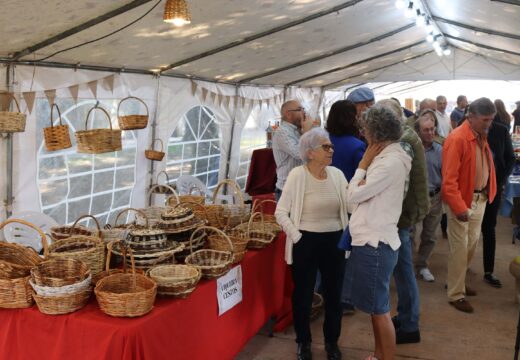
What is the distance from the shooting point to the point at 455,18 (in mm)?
6098

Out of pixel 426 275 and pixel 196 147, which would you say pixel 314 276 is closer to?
pixel 426 275

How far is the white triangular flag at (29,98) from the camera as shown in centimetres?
321

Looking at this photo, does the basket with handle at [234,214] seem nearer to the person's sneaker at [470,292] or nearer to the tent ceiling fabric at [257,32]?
the tent ceiling fabric at [257,32]

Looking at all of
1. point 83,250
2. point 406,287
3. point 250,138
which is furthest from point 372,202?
point 250,138

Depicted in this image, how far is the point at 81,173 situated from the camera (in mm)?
3932

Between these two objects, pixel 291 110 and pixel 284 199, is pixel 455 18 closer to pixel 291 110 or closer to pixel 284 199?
pixel 291 110

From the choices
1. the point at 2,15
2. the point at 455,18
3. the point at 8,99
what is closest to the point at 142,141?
the point at 8,99

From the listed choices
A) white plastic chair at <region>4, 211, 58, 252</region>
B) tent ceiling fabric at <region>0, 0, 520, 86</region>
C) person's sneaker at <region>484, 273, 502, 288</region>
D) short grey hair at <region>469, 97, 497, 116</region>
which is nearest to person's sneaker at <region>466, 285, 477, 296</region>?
person's sneaker at <region>484, 273, 502, 288</region>

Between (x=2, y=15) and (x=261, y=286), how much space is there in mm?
2067

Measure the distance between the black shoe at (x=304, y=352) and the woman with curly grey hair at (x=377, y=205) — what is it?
575 mm

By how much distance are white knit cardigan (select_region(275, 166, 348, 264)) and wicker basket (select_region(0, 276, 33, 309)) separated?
1253 mm

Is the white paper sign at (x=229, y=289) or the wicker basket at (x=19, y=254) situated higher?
the wicker basket at (x=19, y=254)

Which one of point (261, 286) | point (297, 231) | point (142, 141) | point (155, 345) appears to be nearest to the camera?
point (155, 345)

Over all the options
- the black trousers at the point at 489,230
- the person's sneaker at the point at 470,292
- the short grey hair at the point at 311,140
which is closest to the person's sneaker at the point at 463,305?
the person's sneaker at the point at 470,292
